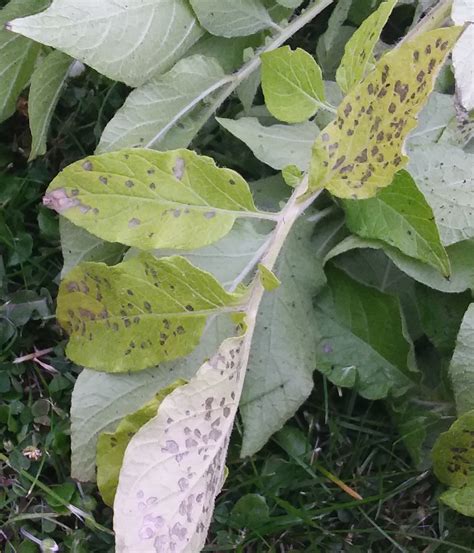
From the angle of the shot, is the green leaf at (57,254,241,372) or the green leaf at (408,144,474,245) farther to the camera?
the green leaf at (408,144,474,245)

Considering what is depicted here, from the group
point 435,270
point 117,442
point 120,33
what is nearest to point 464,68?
point 435,270

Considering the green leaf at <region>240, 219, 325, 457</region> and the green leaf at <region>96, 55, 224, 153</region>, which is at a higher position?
the green leaf at <region>96, 55, 224, 153</region>

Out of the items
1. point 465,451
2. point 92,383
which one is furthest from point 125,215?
point 465,451

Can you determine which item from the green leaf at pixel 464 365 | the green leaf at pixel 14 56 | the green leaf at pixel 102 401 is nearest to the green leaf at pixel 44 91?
the green leaf at pixel 14 56

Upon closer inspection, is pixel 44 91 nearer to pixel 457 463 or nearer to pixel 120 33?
pixel 120 33

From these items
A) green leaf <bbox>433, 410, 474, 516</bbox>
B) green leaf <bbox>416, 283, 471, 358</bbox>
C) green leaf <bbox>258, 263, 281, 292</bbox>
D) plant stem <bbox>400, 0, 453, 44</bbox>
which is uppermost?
plant stem <bbox>400, 0, 453, 44</bbox>

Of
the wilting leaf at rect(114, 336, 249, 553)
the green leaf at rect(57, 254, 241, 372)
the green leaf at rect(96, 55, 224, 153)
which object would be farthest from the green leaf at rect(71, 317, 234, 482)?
the green leaf at rect(96, 55, 224, 153)

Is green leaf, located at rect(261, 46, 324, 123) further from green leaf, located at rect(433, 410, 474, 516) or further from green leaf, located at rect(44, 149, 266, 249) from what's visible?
green leaf, located at rect(433, 410, 474, 516)

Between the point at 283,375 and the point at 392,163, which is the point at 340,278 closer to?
the point at 283,375
